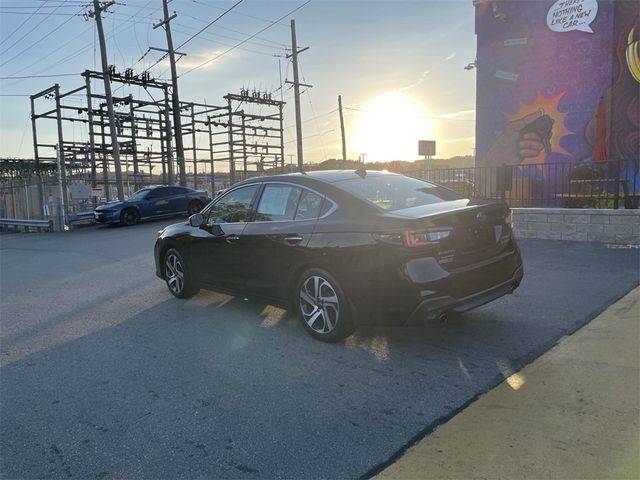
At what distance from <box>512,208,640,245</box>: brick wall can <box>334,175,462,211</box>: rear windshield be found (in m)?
5.51

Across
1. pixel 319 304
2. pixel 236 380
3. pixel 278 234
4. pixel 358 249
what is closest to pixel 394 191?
pixel 358 249

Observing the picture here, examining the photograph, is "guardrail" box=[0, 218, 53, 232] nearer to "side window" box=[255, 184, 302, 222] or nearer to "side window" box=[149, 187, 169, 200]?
"side window" box=[149, 187, 169, 200]

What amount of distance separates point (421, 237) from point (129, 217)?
57.6 ft

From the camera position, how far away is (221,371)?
13.2ft

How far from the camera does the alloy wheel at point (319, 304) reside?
4356 millimetres

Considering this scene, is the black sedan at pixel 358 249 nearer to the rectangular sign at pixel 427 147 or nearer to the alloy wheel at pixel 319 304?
the alloy wheel at pixel 319 304

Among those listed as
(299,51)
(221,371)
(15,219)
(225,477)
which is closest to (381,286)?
(221,371)

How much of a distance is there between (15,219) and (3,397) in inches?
861

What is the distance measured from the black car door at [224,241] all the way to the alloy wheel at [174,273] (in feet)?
1.52

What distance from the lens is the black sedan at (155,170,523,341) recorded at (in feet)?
12.8

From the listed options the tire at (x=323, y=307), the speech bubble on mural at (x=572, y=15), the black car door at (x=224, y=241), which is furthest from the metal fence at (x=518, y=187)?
the speech bubble on mural at (x=572, y=15)

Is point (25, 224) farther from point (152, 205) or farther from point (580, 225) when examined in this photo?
point (580, 225)

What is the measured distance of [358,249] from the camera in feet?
13.4

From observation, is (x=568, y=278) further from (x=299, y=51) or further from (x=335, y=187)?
(x=299, y=51)
